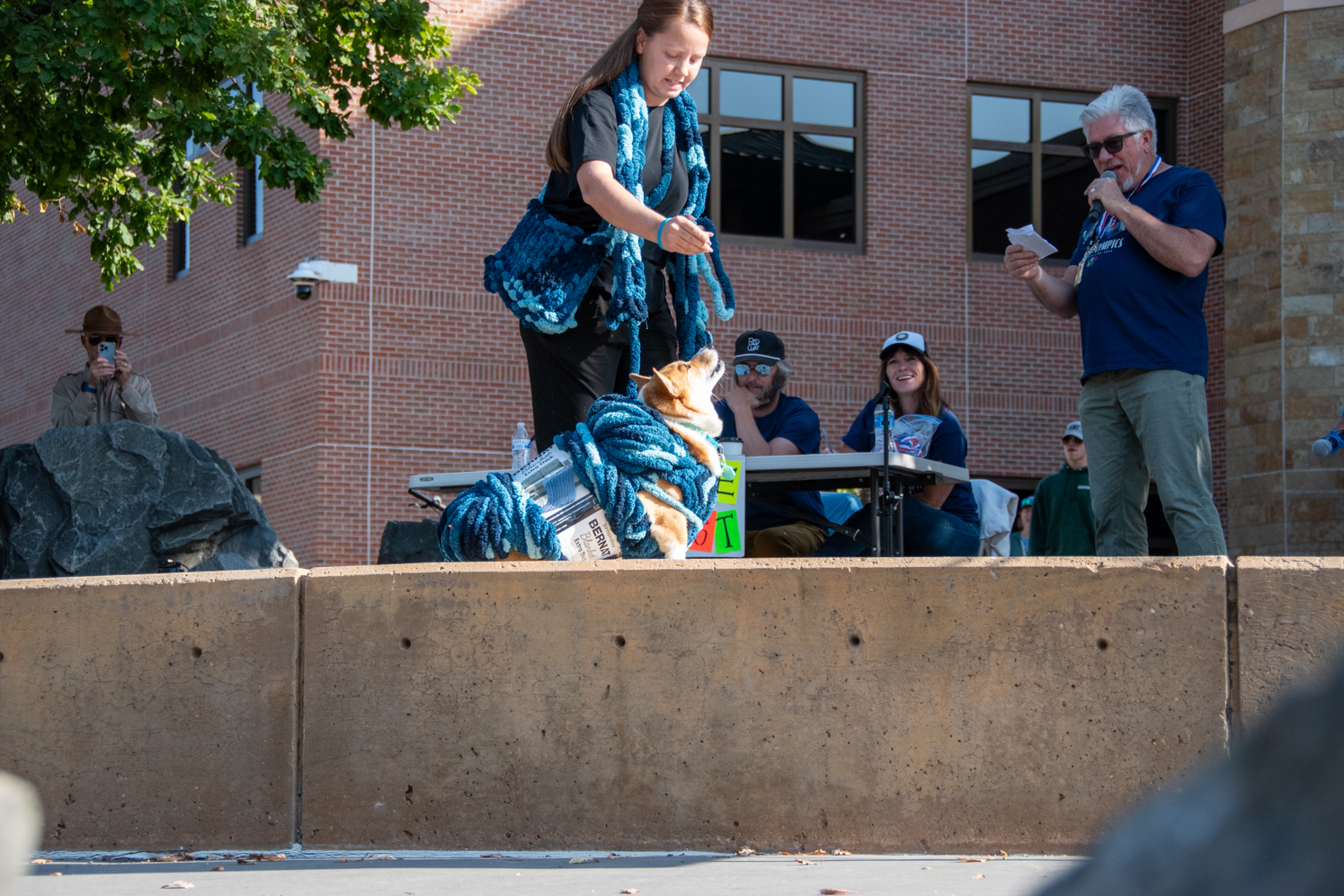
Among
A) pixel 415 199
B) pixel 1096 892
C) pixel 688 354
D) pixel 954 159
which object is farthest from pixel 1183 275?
pixel 954 159

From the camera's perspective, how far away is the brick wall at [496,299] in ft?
57.7

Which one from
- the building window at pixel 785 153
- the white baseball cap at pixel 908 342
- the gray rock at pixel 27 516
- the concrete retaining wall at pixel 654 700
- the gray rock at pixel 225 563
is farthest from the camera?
the building window at pixel 785 153

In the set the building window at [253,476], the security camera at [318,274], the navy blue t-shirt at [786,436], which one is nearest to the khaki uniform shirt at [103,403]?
the navy blue t-shirt at [786,436]

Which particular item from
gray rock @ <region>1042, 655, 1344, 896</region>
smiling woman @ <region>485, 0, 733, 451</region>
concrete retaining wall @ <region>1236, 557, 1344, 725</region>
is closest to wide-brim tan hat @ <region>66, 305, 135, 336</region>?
smiling woman @ <region>485, 0, 733, 451</region>

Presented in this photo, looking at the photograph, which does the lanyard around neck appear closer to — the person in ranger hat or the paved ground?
the paved ground

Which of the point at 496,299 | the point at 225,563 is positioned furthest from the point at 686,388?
the point at 496,299

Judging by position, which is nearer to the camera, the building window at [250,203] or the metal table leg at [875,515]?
the metal table leg at [875,515]

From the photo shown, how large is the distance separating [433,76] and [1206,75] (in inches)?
475

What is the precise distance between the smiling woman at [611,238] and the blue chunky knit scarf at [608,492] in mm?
210

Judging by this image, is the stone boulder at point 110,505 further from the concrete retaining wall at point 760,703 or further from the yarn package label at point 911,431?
the concrete retaining wall at point 760,703

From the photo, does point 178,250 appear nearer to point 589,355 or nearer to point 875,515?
point 875,515

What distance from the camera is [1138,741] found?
13.0 ft

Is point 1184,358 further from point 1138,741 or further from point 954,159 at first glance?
point 954,159

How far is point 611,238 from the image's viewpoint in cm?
423
